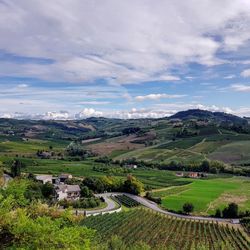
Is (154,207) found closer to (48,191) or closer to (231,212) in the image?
(231,212)

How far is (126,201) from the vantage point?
88.8 m

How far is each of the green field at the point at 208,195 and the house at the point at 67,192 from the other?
19171mm

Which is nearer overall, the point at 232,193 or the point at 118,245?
the point at 118,245

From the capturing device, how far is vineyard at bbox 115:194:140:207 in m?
85.3

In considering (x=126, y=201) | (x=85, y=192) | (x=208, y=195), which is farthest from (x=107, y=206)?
(x=208, y=195)

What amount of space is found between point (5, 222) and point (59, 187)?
3225 inches

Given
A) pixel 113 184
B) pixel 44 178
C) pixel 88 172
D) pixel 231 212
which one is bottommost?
pixel 231 212

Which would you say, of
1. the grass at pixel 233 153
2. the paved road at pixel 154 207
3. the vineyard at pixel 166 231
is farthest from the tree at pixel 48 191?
the grass at pixel 233 153

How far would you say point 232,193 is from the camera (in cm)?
10150

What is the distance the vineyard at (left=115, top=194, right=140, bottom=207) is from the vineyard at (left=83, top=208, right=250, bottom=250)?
1156cm

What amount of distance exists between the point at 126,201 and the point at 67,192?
14.0 metres

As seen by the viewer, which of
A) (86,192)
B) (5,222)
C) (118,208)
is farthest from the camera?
(86,192)

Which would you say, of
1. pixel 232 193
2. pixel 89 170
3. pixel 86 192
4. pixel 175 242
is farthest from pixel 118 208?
pixel 89 170

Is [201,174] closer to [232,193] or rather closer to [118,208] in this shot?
[232,193]
